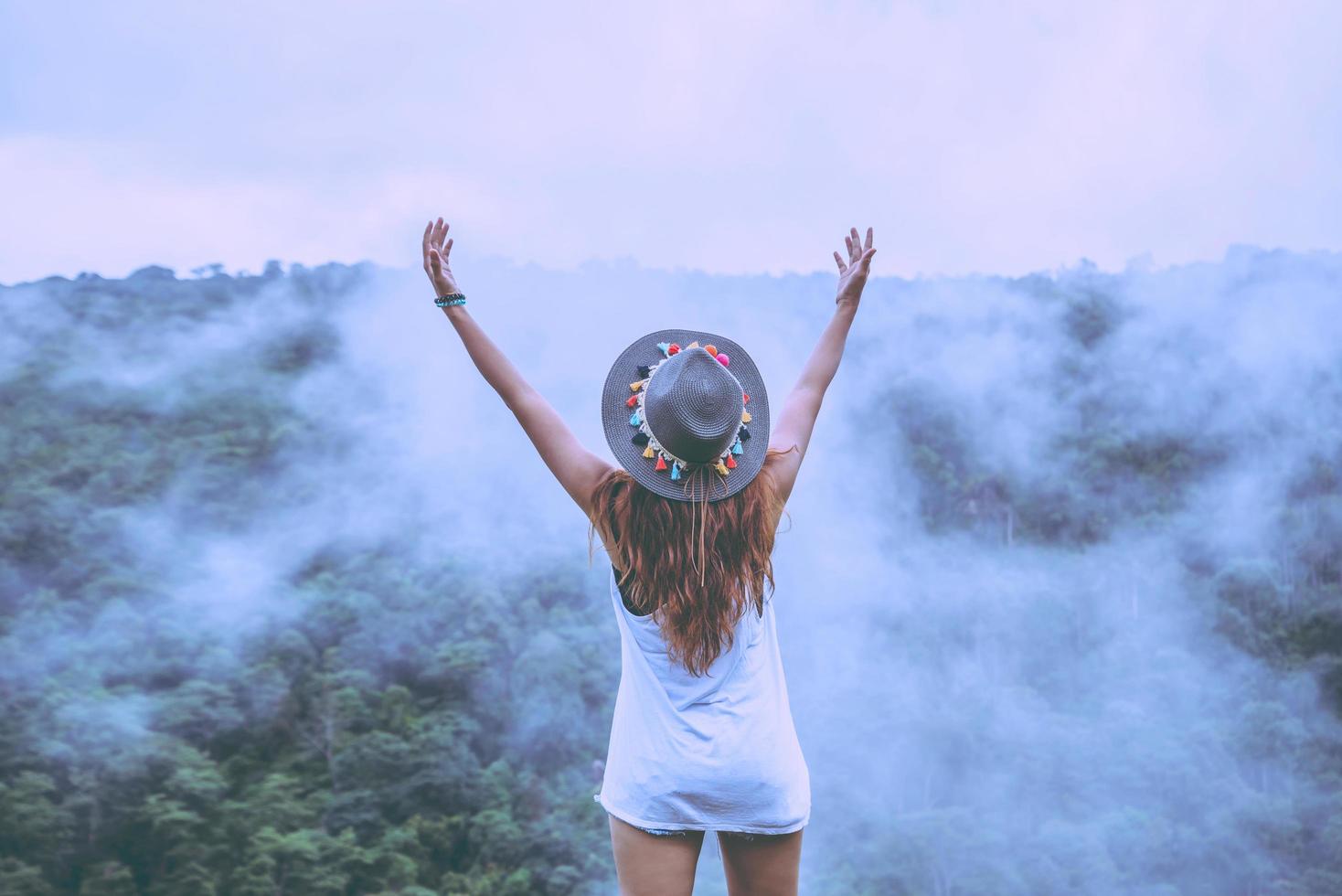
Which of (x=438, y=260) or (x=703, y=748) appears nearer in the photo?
(x=703, y=748)

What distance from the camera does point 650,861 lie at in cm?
159

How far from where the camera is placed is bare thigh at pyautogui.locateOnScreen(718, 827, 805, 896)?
1640 millimetres

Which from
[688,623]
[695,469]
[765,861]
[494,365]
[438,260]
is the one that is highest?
[438,260]

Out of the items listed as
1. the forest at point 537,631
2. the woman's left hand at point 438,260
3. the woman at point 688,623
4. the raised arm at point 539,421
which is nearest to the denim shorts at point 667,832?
the woman at point 688,623

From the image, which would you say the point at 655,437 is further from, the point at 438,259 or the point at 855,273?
the point at 855,273

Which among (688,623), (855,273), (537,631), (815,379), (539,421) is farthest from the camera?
(537,631)

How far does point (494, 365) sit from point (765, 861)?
0.88 meters

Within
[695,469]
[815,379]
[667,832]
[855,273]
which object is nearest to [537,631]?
[855,273]

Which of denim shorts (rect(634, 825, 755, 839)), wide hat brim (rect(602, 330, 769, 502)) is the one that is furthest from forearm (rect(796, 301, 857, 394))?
denim shorts (rect(634, 825, 755, 839))

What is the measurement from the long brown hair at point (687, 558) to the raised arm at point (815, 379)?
11 cm

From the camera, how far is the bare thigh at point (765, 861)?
164cm

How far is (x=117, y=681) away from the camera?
7.84 metres

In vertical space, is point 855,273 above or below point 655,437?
above

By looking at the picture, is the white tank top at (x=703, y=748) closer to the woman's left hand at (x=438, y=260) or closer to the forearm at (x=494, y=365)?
the forearm at (x=494, y=365)
